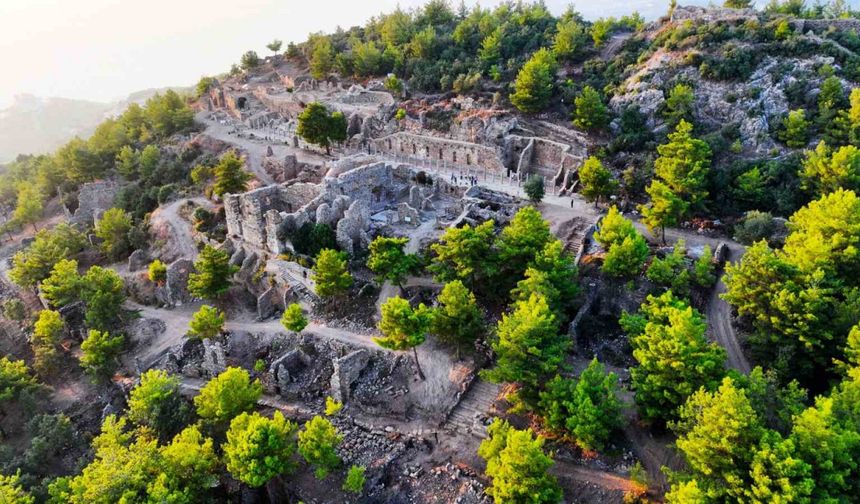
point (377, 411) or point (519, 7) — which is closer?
point (377, 411)

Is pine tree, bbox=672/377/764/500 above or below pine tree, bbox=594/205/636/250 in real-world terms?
below

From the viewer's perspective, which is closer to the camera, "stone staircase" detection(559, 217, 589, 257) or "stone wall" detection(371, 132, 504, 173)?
"stone staircase" detection(559, 217, 589, 257)

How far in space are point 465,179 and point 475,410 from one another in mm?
30790

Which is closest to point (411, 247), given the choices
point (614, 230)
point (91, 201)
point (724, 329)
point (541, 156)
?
point (614, 230)

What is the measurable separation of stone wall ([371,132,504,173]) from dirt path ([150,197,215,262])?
2257 centimetres

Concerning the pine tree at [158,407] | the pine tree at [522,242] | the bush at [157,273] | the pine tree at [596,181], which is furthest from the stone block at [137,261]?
the pine tree at [596,181]

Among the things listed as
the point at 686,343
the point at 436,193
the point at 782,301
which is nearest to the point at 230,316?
the point at 436,193

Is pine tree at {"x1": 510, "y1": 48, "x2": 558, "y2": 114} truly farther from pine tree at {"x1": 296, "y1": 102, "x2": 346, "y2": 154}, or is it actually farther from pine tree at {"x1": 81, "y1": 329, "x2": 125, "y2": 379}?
pine tree at {"x1": 81, "y1": 329, "x2": 125, "y2": 379}

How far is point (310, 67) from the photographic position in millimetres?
96688

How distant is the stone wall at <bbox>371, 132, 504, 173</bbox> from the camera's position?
6406 centimetres

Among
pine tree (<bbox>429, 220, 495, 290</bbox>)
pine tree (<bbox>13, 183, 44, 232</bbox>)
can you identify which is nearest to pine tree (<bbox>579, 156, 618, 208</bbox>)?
pine tree (<bbox>429, 220, 495, 290</bbox>)

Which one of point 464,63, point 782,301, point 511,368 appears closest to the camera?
point 511,368

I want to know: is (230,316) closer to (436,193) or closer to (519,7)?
(436,193)

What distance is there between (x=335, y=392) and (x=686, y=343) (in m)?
23.3
